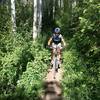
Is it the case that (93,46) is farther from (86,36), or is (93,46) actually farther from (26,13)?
(26,13)

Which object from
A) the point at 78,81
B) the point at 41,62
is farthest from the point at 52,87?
the point at 41,62

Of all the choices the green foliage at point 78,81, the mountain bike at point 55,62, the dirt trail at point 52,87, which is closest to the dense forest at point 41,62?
the green foliage at point 78,81

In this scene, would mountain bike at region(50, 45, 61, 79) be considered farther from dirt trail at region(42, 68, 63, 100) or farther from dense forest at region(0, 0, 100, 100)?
dense forest at region(0, 0, 100, 100)

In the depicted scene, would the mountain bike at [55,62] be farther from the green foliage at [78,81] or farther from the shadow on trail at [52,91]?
the shadow on trail at [52,91]

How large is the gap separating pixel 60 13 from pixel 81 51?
1460cm

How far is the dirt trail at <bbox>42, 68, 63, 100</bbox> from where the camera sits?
490 inches

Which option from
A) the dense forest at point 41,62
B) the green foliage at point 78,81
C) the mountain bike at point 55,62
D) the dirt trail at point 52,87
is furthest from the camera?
the mountain bike at point 55,62

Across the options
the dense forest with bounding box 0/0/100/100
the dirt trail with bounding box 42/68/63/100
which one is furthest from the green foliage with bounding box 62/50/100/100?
the dirt trail with bounding box 42/68/63/100

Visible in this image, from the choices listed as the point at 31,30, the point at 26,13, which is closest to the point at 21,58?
the point at 31,30

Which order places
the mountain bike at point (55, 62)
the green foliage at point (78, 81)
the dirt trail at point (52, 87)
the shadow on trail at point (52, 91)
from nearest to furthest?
1. the shadow on trail at point (52, 91)
2. the dirt trail at point (52, 87)
3. the green foliage at point (78, 81)
4. the mountain bike at point (55, 62)

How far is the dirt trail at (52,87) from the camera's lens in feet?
40.8

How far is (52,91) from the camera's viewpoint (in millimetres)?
13031

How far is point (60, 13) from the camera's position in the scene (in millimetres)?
33188

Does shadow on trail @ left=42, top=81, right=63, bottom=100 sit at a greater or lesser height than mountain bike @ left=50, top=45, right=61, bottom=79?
lesser
